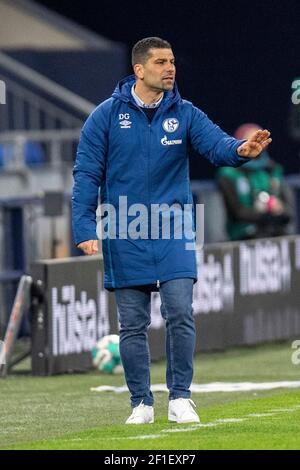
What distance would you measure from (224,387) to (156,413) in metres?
1.96

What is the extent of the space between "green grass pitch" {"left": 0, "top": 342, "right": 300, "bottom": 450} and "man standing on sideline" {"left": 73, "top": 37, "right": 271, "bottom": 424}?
405mm

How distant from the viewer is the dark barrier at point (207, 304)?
43.2ft

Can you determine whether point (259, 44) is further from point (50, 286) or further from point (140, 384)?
point (140, 384)

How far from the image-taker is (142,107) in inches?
353

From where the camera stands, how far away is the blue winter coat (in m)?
8.91

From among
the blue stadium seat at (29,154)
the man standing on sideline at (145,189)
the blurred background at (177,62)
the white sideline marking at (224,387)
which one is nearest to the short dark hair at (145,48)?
the man standing on sideline at (145,189)

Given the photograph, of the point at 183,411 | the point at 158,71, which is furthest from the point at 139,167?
the point at 183,411

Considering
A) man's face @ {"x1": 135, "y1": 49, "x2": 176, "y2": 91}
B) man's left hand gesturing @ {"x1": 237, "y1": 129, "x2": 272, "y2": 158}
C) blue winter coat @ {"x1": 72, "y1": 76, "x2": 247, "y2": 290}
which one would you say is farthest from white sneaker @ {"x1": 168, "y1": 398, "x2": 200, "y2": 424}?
man's face @ {"x1": 135, "y1": 49, "x2": 176, "y2": 91}

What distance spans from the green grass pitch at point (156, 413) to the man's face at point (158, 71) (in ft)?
5.86

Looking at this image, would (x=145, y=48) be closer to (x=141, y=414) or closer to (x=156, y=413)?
(x=141, y=414)

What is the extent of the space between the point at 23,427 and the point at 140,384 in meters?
0.79

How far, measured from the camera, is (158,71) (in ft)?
29.2

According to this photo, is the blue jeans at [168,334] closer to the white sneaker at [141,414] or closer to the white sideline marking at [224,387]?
the white sneaker at [141,414]

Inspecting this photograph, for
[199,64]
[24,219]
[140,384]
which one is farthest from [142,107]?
[199,64]
